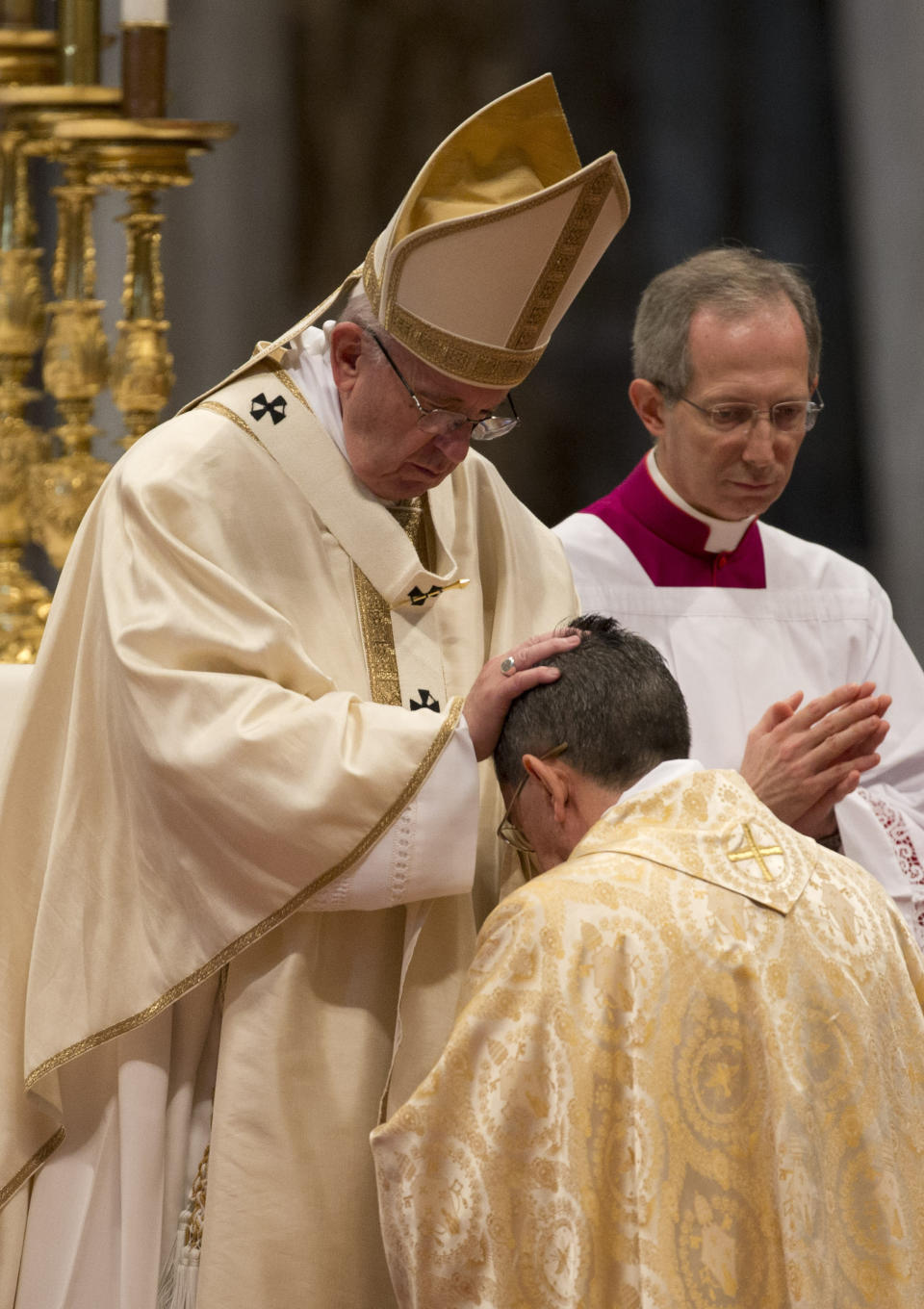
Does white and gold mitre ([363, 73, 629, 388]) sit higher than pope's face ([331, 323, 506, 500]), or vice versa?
white and gold mitre ([363, 73, 629, 388])

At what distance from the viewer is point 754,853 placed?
231 cm

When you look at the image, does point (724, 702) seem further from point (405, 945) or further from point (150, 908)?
point (150, 908)

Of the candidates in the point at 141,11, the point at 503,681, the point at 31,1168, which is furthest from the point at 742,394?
the point at 31,1168

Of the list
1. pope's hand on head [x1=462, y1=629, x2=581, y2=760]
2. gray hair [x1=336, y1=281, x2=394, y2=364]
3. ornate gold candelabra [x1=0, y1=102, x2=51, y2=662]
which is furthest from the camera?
ornate gold candelabra [x1=0, y1=102, x2=51, y2=662]

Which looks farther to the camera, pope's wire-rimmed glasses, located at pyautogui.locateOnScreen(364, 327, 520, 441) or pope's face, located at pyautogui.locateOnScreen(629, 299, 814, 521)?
pope's face, located at pyautogui.locateOnScreen(629, 299, 814, 521)

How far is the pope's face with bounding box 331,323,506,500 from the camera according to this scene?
8.96ft

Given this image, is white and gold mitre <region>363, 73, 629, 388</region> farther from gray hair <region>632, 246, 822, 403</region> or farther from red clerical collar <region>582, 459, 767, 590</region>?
red clerical collar <region>582, 459, 767, 590</region>

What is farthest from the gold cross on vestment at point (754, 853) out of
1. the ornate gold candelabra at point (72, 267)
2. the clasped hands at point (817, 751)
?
the ornate gold candelabra at point (72, 267)

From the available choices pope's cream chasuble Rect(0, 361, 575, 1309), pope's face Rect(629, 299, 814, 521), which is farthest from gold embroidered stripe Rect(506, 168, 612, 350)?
pope's face Rect(629, 299, 814, 521)

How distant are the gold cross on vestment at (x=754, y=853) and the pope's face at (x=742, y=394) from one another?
1511 millimetres

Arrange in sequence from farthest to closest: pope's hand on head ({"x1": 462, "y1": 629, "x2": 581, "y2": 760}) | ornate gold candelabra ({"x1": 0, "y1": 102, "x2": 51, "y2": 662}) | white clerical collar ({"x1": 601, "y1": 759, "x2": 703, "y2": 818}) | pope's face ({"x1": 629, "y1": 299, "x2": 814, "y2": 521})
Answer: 1. ornate gold candelabra ({"x1": 0, "y1": 102, "x2": 51, "y2": 662})
2. pope's face ({"x1": 629, "y1": 299, "x2": 814, "y2": 521})
3. pope's hand on head ({"x1": 462, "y1": 629, "x2": 581, "y2": 760})
4. white clerical collar ({"x1": 601, "y1": 759, "x2": 703, "y2": 818})

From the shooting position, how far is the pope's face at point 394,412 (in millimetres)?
2732

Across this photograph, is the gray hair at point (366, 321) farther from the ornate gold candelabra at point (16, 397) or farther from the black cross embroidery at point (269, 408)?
the ornate gold candelabra at point (16, 397)

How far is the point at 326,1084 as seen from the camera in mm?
2674
